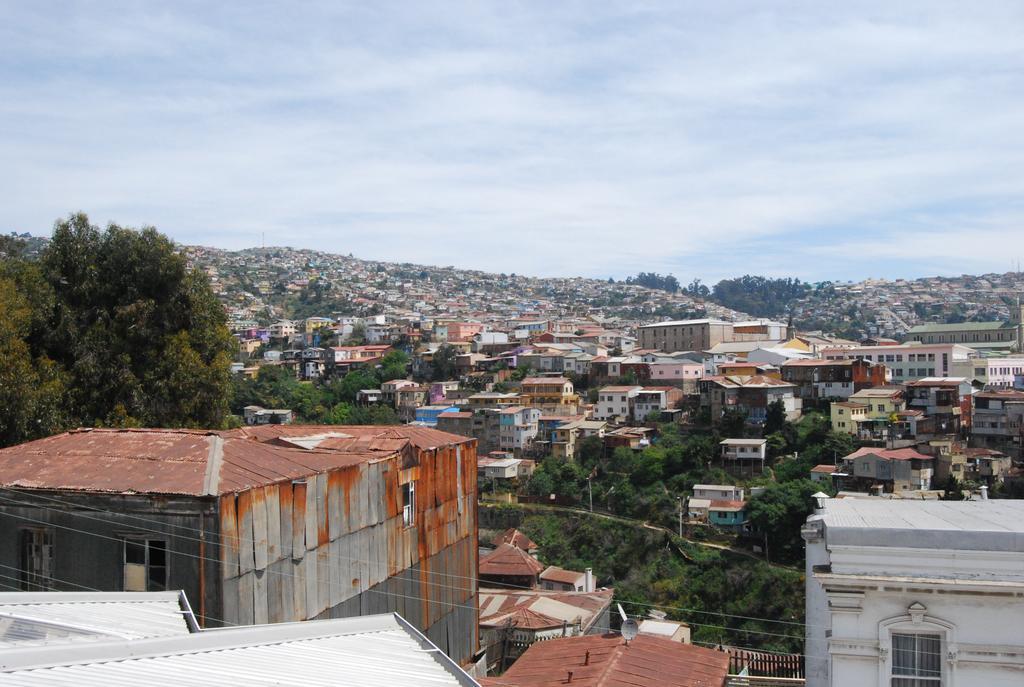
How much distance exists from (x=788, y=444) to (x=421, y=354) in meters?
33.9

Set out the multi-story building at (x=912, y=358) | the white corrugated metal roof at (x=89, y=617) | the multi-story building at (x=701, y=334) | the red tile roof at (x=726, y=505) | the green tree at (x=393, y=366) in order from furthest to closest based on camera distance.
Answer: the multi-story building at (x=701, y=334) → the green tree at (x=393, y=366) → the multi-story building at (x=912, y=358) → the red tile roof at (x=726, y=505) → the white corrugated metal roof at (x=89, y=617)

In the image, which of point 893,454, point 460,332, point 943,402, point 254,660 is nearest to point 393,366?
point 460,332

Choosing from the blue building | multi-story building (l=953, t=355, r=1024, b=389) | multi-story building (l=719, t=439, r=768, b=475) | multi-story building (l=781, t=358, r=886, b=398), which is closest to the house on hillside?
multi-story building (l=719, t=439, r=768, b=475)

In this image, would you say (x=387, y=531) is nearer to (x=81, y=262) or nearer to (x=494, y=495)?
(x=81, y=262)

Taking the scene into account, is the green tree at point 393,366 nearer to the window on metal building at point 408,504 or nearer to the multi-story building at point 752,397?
the multi-story building at point 752,397

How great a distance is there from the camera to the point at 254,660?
491 cm

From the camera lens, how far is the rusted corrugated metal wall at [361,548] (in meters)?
7.73

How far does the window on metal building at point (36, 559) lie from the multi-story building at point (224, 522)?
0.04ft

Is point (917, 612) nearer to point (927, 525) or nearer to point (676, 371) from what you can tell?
point (927, 525)

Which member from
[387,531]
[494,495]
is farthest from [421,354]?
[387,531]

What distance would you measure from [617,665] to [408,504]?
3018mm

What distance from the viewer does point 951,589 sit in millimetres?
6520

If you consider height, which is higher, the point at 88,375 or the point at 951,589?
the point at 88,375

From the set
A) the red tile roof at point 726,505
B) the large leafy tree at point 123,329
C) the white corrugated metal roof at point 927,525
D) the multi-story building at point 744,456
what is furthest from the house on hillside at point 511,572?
the multi-story building at point 744,456
